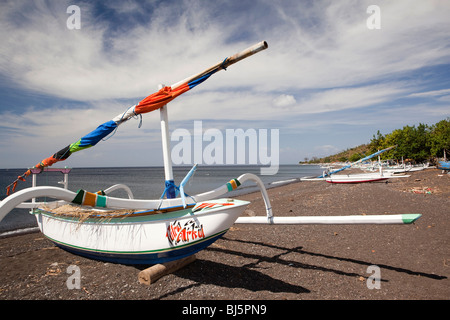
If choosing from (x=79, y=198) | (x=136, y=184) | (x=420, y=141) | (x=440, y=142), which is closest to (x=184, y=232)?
(x=79, y=198)

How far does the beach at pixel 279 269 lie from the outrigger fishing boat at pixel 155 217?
690 millimetres

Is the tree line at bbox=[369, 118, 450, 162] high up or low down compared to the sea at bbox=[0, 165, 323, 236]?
up

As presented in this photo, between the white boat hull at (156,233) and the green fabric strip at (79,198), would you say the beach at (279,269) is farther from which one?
the green fabric strip at (79,198)

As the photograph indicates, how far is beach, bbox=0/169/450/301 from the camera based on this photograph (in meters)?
4.78

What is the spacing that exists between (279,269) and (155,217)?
3120mm

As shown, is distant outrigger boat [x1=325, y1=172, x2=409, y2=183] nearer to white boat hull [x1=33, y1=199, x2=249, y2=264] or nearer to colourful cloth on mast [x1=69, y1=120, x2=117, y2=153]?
white boat hull [x1=33, y1=199, x2=249, y2=264]

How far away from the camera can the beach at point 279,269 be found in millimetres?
4781

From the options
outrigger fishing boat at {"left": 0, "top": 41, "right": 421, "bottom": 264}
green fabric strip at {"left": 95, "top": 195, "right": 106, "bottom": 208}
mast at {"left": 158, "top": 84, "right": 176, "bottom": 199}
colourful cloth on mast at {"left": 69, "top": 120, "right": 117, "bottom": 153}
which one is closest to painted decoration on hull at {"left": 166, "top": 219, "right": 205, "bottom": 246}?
outrigger fishing boat at {"left": 0, "top": 41, "right": 421, "bottom": 264}

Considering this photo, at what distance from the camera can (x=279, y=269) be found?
579cm

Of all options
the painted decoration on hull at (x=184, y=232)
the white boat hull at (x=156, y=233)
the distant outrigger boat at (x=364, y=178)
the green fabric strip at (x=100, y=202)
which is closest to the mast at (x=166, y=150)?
the white boat hull at (x=156, y=233)

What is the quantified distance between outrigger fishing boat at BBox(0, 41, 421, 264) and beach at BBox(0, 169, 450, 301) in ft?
2.26

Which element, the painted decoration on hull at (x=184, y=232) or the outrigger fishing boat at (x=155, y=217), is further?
the painted decoration on hull at (x=184, y=232)
